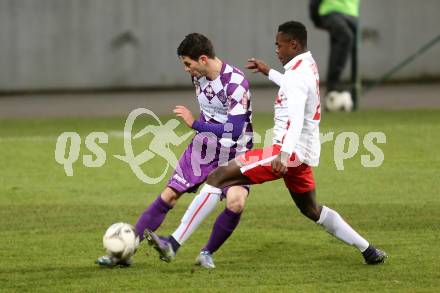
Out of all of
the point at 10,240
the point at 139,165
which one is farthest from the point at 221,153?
the point at 139,165

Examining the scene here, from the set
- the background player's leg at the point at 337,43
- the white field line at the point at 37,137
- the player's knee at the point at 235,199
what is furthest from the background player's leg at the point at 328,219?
the background player's leg at the point at 337,43

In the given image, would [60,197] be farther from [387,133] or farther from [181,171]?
[387,133]

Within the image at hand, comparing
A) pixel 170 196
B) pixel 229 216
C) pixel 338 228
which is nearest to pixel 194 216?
pixel 229 216

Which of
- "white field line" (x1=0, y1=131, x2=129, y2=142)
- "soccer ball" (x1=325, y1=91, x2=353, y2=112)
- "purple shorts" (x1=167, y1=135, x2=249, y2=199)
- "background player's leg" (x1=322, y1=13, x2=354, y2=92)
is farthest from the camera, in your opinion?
"soccer ball" (x1=325, y1=91, x2=353, y2=112)

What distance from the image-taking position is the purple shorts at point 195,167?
8516mm

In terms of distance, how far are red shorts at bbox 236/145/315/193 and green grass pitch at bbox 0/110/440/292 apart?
58 centimetres

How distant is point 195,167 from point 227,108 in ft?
1.56

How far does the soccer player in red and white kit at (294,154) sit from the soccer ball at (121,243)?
0.46 meters

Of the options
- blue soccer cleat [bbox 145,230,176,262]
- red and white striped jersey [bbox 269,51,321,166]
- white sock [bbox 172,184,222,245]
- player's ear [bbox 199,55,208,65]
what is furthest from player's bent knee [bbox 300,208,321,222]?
player's ear [bbox 199,55,208,65]

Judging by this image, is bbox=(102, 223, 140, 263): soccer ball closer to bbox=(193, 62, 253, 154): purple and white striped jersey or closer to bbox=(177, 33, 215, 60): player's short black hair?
bbox=(193, 62, 253, 154): purple and white striped jersey

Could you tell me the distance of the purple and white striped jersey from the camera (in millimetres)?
8328

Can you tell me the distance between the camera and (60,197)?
11492 millimetres

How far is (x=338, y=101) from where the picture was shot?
17.5 m

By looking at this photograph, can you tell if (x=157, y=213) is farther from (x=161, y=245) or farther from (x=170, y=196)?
(x=161, y=245)
